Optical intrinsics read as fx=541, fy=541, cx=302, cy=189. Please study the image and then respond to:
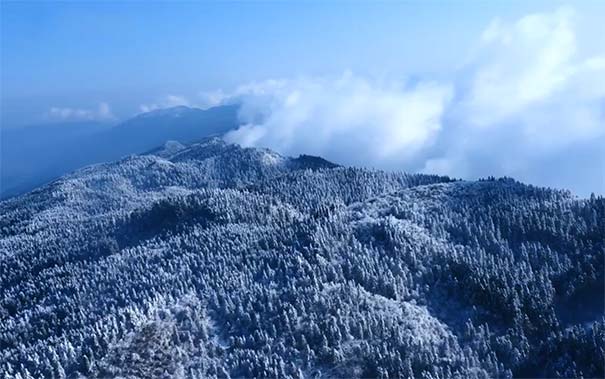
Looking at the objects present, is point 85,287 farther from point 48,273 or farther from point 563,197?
point 563,197

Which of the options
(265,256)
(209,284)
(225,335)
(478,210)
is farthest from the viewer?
(478,210)

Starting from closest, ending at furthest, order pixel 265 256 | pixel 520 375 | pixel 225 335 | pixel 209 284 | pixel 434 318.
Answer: pixel 520 375
pixel 225 335
pixel 434 318
pixel 209 284
pixel 265 256

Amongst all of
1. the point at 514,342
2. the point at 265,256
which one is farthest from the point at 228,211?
the point at 514,342

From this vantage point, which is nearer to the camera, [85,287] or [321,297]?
[321,297]

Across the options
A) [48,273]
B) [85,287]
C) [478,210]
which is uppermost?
[478,210]

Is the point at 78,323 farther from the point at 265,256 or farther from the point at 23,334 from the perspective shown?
the point at 265,256

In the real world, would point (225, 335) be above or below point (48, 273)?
below

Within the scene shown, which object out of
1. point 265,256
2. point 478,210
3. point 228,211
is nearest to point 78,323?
point 265,256
